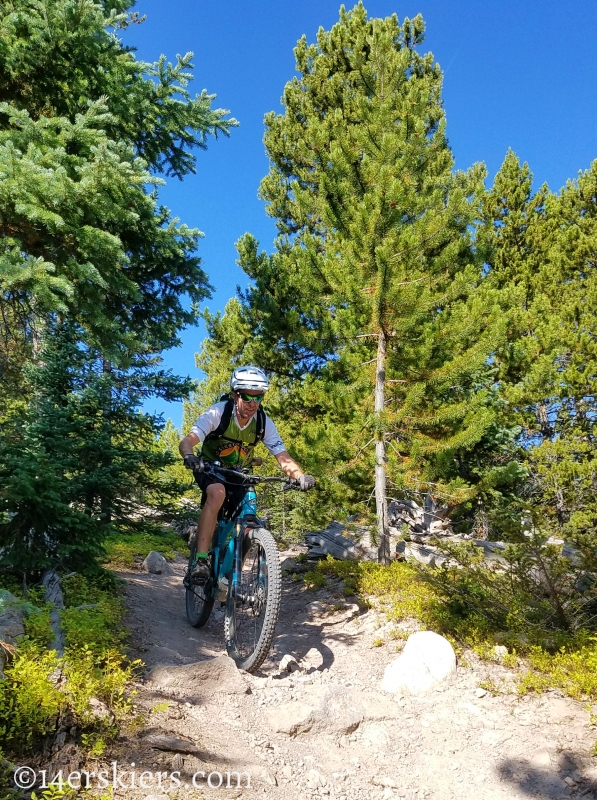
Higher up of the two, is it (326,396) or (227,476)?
(326,396)

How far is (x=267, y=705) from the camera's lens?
12.8 feet

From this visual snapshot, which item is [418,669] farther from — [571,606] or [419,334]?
[419,334]

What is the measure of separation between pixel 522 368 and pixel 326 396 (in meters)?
8.33

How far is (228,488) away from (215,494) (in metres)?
0.33

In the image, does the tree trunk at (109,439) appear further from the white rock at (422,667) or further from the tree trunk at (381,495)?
the white rock at (422,667)

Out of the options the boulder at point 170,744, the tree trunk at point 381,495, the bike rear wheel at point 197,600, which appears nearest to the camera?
the boulder at point 170,744

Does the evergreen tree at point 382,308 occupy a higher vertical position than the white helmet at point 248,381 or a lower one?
higher

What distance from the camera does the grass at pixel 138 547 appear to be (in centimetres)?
933

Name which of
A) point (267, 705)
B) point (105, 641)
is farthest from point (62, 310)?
point (267, 705)

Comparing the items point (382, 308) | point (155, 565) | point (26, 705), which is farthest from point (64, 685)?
point (382, 308)

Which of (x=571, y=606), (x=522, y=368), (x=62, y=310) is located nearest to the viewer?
(x=62, y=310)

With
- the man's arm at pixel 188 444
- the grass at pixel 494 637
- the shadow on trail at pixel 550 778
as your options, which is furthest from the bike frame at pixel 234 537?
the shadow on trail at pixel 550 778

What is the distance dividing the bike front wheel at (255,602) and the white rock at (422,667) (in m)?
1.29

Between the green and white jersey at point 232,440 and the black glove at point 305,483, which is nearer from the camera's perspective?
the black glove at point 305,483
